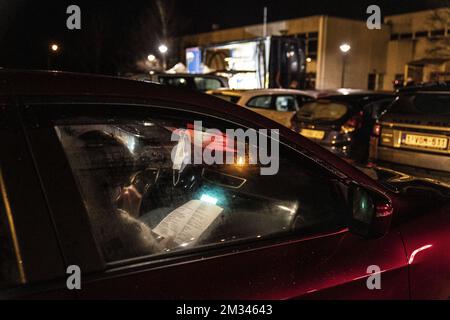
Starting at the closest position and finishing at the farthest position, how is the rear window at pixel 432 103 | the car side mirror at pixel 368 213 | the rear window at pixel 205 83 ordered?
1. the car side mirror at pixel 368 213
2. the rear window at pixel 432 103
3. the rear window at pixel 205 83

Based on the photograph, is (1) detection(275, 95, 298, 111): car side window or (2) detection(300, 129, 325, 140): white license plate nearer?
(2) detection(300, 129, 325, 140): white license plate

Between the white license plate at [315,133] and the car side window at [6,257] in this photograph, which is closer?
the car side window at [6,257]

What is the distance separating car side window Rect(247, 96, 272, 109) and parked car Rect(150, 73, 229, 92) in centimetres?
420

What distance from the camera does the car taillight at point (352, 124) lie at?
7.62 metres

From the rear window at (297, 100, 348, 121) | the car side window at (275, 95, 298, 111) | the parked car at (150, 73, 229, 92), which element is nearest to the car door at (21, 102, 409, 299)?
the rear window at (297, 100, 348, 121)

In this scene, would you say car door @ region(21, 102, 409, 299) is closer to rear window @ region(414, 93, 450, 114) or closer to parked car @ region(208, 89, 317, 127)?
rear window @ region(414, 93, 450, 114)

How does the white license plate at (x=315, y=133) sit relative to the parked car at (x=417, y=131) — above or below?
below

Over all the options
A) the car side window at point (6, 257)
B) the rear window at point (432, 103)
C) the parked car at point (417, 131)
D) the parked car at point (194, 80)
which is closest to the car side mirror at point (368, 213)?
the car side window at point (6, 257)

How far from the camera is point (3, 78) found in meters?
1.42

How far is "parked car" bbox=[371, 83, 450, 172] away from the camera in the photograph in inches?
210

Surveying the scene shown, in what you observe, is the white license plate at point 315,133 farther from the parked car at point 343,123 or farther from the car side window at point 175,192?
the car side window at point 175,192

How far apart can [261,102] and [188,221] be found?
807 cm

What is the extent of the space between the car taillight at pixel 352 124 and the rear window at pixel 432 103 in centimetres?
183

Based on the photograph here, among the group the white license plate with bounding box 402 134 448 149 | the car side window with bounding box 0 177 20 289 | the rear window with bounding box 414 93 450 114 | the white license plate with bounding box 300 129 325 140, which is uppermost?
the rear window with bounding box 414 93 450 114
